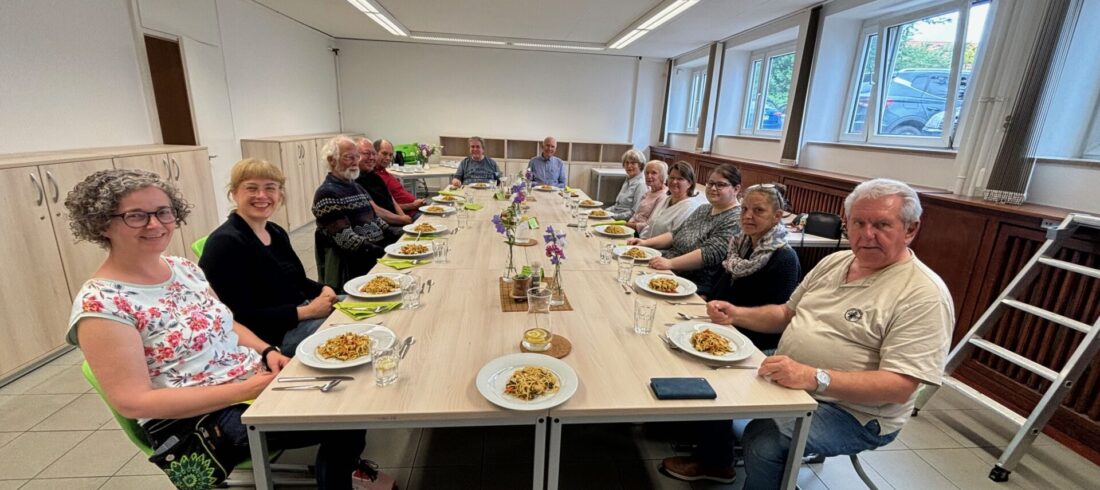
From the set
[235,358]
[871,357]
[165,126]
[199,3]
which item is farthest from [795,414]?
[199,3]

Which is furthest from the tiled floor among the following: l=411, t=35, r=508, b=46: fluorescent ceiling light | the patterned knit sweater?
l=411, t=35, r=508, b=46: fluorescent ceiling light

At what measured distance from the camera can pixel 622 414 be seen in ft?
3.82

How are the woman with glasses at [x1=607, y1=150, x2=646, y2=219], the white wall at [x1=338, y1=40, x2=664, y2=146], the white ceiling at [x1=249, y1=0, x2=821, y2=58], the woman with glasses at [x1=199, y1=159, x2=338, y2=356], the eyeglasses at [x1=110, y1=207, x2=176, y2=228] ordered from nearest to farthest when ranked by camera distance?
the eyeglasses at [x1=110, y1=207, x2=176, y2=228] < the woman with glasses at [x1=199, y1=159, x2=338, y2=356] < the woman with glasses at [x1=607, y1=150, x2=646, y2=219] < the white ceiling at [x1=249, y1=0, x2=821, y2=58] < the white wall at [x1=338, y1=40, x2=664, y2=146]

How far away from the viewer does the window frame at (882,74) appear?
3367 mm

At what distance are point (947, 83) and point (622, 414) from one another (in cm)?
412

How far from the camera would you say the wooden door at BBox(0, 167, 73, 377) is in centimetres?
234

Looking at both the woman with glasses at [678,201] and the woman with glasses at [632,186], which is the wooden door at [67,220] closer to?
the woman with glasses at [678,201]

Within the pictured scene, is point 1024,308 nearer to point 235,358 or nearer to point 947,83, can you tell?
point 947,83

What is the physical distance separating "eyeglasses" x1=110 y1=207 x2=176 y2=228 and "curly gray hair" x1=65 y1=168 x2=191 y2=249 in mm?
27

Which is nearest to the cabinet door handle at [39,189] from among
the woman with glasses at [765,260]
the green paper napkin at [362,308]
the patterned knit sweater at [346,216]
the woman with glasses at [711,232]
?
the patterned knit sweater at [346,216]

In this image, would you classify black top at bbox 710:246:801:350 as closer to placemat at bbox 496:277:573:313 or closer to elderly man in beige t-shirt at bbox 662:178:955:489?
elderly man in beige t-shirt at bbox 662:178:955:489

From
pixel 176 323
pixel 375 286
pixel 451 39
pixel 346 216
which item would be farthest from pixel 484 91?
pixel 176 323

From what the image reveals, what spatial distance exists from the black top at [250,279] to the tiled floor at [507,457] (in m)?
0.67

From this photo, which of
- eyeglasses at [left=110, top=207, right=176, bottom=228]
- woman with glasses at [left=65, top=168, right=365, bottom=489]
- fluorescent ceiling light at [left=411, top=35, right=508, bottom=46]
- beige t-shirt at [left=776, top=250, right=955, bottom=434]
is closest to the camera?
woman with glasses at [left=65, top=168, right=365, bottom=489]
